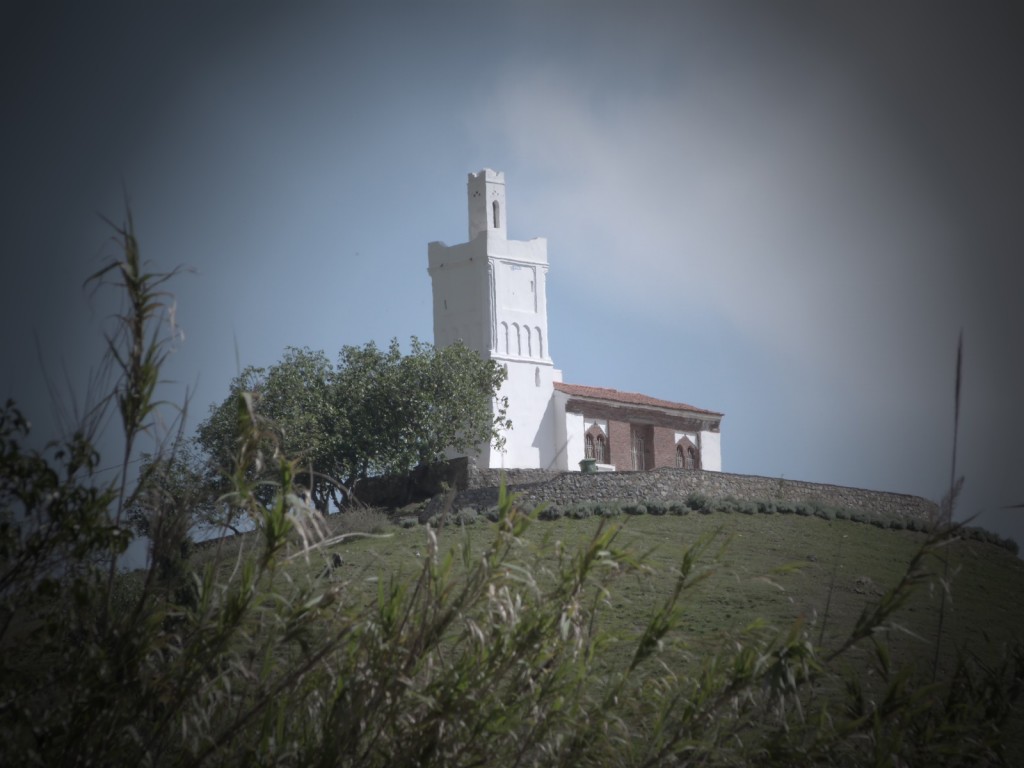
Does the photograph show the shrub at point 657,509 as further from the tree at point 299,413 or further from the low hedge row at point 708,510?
the tree at point 299,413

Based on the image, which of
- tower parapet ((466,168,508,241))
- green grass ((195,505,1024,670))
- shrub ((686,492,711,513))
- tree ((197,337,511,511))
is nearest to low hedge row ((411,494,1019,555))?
shrub ((686,492,711,513))

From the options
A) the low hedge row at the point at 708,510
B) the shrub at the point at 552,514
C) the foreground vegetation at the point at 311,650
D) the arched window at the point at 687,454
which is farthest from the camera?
the arched window at the point at 687,454

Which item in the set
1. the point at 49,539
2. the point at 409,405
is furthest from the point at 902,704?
the point at 409,405

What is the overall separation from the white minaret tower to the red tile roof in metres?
0.87

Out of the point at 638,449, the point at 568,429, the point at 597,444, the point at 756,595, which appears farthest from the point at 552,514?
the point at 638,449

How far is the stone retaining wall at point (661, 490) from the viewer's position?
115ft

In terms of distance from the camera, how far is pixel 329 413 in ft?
126

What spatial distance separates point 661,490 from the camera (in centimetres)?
3588

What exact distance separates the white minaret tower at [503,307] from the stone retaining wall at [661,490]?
520 cm

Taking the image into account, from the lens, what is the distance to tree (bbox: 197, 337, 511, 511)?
125 feet

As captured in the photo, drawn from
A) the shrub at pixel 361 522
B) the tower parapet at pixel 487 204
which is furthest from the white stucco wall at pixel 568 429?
the shrub at pixel 361 522

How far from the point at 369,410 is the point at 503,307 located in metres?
7.96

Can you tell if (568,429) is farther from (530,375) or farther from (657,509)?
(657,509)

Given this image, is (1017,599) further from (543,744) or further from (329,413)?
(543,744)
